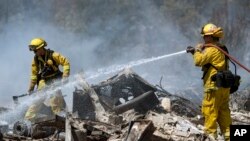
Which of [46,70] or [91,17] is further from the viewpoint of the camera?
[91,17]

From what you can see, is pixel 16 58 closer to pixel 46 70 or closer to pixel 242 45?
pixel 242 45

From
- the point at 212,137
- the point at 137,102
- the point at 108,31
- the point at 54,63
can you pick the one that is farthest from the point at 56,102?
the point at 108,31

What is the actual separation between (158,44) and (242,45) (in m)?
2.98

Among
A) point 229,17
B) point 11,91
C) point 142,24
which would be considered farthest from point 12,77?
point 229,17

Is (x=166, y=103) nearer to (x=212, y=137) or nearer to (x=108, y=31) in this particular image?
(x=212, y=137)

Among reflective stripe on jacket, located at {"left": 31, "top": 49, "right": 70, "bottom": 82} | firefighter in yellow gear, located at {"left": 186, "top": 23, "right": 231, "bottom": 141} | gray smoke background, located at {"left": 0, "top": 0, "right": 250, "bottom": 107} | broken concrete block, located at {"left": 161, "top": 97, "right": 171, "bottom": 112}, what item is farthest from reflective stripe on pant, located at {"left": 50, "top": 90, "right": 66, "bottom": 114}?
gray smoke background, located at {"left": 0, "top": 0, "right": 250, "bottom": 107}

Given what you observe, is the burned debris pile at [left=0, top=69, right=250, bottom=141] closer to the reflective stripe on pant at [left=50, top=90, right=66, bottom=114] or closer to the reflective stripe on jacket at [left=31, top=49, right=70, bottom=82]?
the reflective stripe on pant at [left=50, top=90, right=66, bottom=114]

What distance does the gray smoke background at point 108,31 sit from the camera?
1756 cm

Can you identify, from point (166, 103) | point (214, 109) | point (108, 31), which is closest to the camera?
point (214, 109)

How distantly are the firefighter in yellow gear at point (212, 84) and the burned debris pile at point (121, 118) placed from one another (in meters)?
0.29

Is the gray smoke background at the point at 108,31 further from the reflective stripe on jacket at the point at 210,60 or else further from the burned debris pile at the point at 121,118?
the reflective stripe on jacket at the point at 210,60

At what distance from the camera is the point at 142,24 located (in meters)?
18.7

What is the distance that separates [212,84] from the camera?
6801mm

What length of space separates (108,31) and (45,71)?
10202mm
